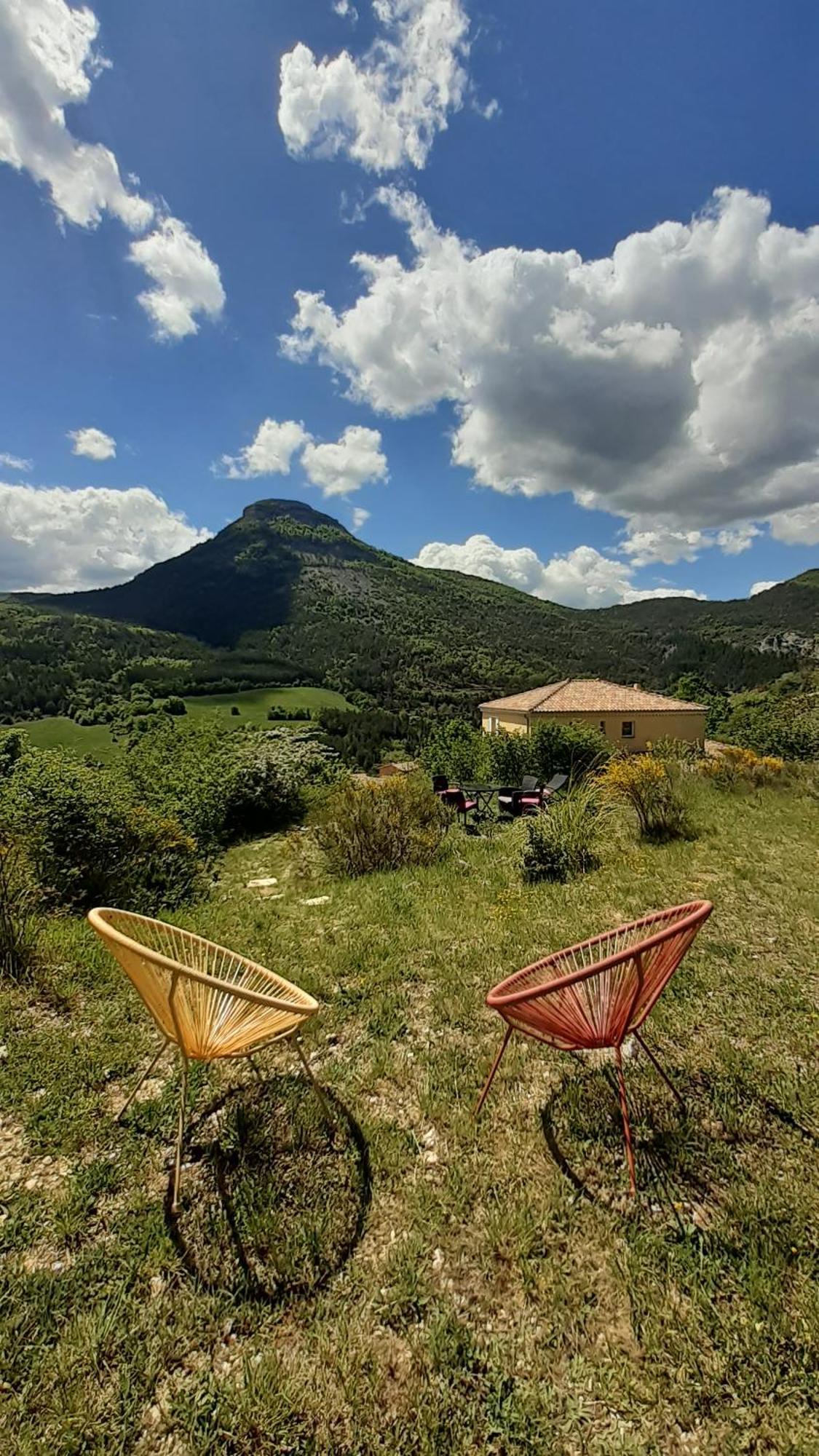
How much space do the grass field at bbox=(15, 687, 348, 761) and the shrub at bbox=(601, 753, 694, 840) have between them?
20.5m

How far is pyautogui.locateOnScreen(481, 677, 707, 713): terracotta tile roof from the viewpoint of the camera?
90.2 ft

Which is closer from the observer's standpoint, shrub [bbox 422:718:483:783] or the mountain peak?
shrub [bbox 422:718:483:783]

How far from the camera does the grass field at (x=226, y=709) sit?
30344 millimetres

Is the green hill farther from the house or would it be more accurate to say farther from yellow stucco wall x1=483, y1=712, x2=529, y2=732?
the house

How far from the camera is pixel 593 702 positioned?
92.7 feet

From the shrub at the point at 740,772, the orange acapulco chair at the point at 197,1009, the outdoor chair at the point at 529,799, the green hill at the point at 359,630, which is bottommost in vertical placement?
the outdoor chair at the point at 529,799

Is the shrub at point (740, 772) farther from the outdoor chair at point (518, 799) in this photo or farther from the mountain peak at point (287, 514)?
the mountain peak at point (287, 514)

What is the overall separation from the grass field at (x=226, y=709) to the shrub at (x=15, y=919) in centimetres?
2169

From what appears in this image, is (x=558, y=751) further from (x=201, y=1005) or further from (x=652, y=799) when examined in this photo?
(x=201, y=1005)

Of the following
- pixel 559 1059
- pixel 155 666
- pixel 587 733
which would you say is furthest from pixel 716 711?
pixel 155 666

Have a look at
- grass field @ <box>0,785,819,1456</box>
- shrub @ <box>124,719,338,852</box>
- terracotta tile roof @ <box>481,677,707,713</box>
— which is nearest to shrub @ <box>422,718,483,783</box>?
shrub @ <box>124,719,338,852</box>

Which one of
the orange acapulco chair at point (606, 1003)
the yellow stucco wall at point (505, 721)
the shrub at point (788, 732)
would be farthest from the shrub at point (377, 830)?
the yellow stucco wall at point (505, 721)

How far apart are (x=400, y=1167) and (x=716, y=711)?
54.2 metres

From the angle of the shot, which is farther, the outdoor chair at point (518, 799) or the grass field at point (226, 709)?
the grass field at point (226, 709)
